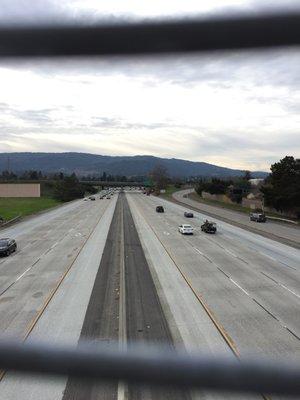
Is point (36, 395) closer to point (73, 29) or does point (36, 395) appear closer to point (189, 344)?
point (189, 344)

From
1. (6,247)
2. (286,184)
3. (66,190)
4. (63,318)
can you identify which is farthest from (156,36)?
(66,190)

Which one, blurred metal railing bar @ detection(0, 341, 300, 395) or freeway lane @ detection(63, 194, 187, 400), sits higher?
blurred metal railing bar @ detection(0, 341, 300, 395)

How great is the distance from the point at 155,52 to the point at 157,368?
823 millimetres

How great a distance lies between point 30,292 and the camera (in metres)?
20.8

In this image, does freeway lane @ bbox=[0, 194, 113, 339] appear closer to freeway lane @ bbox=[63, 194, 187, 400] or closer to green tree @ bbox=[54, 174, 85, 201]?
freeway lane @ bbox=[63, 194, 187, 400]

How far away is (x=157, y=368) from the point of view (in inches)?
53.3

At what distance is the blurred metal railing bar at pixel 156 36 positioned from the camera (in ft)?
4.00

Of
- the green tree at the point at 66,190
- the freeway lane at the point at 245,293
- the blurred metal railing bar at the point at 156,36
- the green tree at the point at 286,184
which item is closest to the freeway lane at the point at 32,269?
the freeway lane at the point at 245,293

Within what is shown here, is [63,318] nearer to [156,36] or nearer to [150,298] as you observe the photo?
[150,298]

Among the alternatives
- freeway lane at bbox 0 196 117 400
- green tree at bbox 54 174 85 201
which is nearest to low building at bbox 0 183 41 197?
green tree at bbox 54 174 85 201

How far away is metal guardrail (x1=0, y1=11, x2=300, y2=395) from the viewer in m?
1.26

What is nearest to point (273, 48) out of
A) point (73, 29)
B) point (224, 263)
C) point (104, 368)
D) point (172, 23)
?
point (172, 23)

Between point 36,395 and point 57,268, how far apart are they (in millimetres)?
16427

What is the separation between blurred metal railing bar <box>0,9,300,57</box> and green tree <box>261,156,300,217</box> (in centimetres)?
6630
